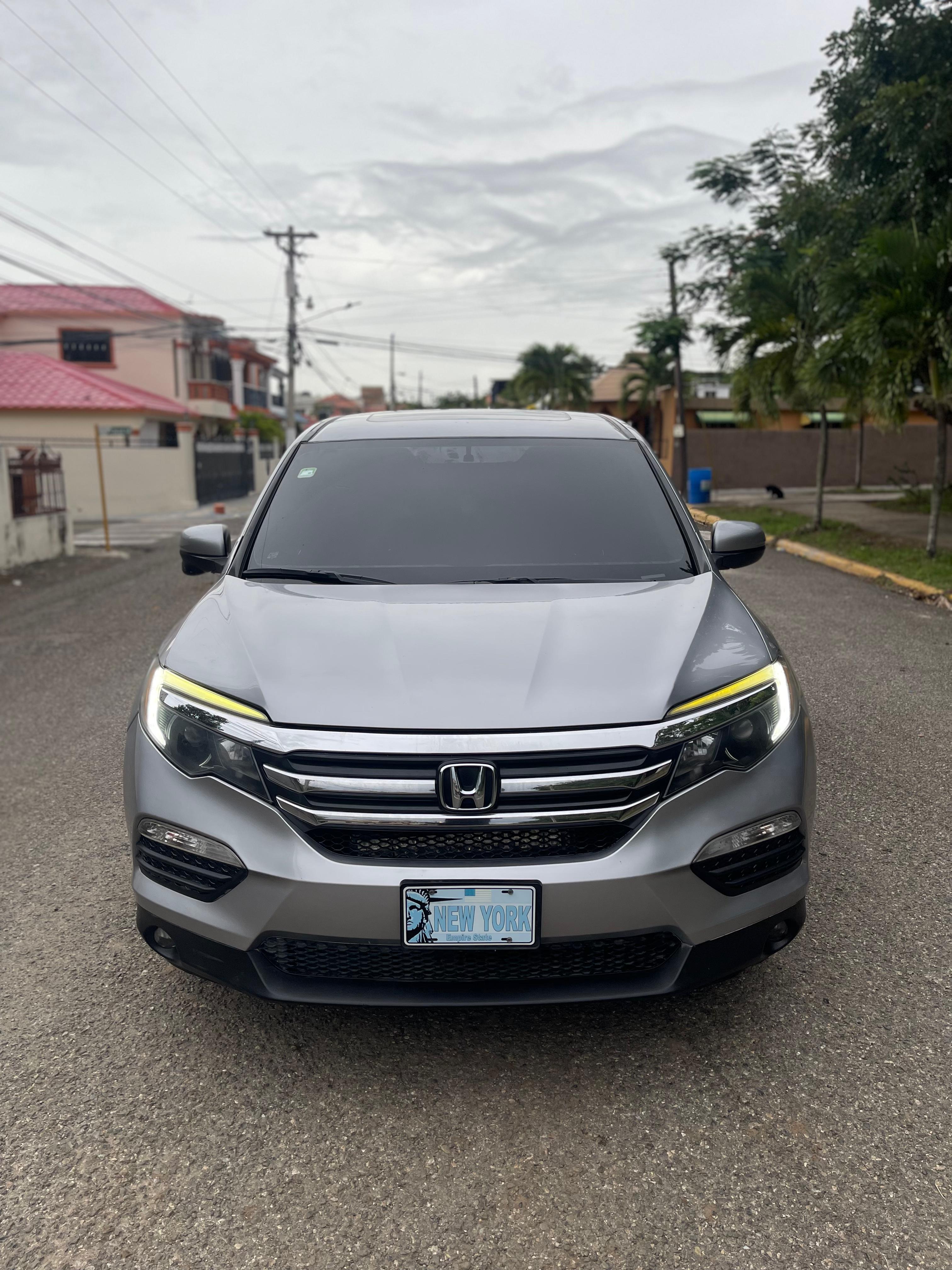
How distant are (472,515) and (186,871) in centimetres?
168

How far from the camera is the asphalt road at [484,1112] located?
213cm

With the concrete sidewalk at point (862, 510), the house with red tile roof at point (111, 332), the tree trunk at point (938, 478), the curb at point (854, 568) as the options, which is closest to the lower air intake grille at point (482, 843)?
the curb at point (854, 568)

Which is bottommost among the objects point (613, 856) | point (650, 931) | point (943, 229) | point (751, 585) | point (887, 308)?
point (751, 585)

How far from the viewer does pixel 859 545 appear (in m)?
14.8

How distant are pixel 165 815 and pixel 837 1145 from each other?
1698 mm

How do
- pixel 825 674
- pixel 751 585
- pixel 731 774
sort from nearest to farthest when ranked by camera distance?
pixel 731 774, pixel 825 674, pixel 751 585

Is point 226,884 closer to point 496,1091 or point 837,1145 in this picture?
point 496,1091

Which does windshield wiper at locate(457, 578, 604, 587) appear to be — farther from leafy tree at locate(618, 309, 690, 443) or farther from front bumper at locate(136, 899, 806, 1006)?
leafy tree at locate(618, 309, 690, 443)

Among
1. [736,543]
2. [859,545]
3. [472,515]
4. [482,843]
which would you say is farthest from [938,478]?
[482,843]

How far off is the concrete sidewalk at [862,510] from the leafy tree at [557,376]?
2223 cm

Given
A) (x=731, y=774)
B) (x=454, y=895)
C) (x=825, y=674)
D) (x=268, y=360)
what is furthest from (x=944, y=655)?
(x=268, y=360)

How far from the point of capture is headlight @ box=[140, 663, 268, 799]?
252cm

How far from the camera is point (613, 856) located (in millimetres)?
2402

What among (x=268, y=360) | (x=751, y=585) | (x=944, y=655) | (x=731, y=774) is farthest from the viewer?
(x=268, y=360)
